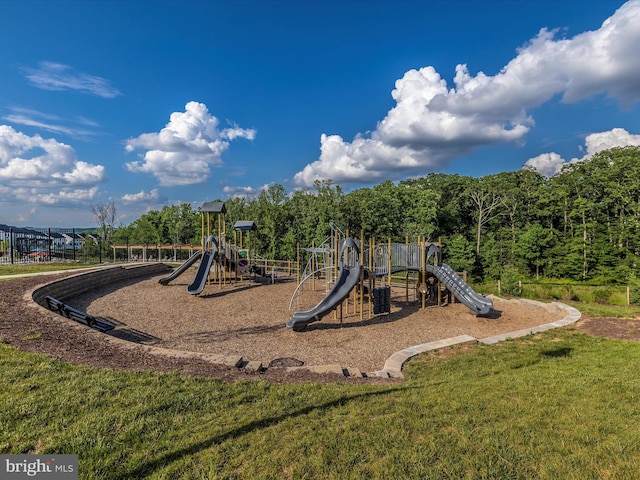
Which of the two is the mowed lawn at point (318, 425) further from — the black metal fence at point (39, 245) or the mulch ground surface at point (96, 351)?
the black metal fence at point (39, 245)

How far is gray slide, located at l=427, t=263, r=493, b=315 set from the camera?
1134 centimetres

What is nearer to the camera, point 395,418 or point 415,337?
point 395,418

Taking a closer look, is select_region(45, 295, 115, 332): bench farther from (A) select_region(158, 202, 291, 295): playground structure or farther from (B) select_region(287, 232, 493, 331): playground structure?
(B) select_region(287, 232, 493, 331): playground structure

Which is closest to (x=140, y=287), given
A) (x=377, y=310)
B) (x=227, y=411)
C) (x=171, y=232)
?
(x=377, y=310)

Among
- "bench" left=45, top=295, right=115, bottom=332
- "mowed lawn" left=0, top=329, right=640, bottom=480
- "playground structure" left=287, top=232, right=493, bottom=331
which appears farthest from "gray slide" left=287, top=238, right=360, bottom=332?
"bench" left=45, top=295, right=115, bottom=332

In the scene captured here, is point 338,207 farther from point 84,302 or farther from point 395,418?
point 395,418

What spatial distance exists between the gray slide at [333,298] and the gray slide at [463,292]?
3.83 m

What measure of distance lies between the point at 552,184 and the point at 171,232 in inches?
1691

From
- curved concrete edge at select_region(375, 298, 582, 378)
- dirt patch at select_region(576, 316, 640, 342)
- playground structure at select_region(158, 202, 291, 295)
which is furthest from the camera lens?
playground structure at select_region(158, 202, 291, 295)

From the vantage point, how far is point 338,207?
29.1 m

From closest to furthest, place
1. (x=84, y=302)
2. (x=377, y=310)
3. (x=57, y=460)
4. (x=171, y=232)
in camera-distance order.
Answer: (x=57, y=460) → (x=377, y=310) → (x=84, y=302) → (x=171, y=232)

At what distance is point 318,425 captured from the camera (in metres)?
3.65

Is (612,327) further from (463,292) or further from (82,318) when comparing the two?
(82,318)

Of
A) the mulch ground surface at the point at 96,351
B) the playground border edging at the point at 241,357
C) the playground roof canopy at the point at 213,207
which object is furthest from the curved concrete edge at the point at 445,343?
the playground roof canopy at the point at 213,207
